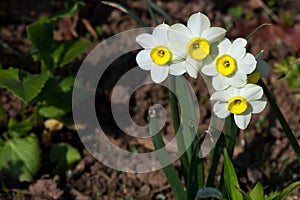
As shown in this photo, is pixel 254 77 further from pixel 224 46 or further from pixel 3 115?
pixel 3 115

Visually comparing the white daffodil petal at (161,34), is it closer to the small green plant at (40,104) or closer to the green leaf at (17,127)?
the small green plant at (40,104)

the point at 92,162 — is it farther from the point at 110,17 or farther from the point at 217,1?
the point at 217,1

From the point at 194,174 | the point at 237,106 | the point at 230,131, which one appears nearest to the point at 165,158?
the point at 194,174

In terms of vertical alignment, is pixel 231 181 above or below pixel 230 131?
below

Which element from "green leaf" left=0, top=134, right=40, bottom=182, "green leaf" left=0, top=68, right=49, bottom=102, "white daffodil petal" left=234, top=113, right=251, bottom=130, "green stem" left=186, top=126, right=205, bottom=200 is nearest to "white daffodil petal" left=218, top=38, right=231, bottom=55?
"white daffodil petal" left=234, top=113, right=251, bottom=130

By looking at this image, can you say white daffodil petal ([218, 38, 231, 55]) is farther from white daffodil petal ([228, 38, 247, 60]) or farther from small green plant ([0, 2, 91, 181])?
small green plant ([0, 2, 91, 181])

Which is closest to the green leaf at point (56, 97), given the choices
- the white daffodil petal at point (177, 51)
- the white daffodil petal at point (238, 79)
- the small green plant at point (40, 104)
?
the small green plant at point (40, 104)
